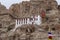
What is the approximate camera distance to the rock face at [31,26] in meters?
15.5

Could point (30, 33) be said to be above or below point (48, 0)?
below

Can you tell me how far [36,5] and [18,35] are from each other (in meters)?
8.11

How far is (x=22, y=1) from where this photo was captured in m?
24.1

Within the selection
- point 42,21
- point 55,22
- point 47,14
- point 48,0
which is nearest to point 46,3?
point 48,0

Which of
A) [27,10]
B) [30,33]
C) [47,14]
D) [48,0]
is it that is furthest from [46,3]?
[30,33]

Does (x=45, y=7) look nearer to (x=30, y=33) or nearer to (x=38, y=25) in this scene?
(x=38, y=25)

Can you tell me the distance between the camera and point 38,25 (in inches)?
680

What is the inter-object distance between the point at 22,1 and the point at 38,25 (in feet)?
24.5

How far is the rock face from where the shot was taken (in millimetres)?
15522

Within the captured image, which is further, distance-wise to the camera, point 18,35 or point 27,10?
point 27,10

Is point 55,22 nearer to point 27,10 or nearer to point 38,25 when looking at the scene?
point 38,25

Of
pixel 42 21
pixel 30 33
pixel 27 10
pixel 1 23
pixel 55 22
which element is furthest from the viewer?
pixel 27 10

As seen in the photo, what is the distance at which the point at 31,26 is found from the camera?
648 inches

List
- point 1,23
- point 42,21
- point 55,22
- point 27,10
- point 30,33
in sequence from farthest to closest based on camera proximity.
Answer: point 27,10, point 1,23, point 42,21, point 55,22, point 30,33
